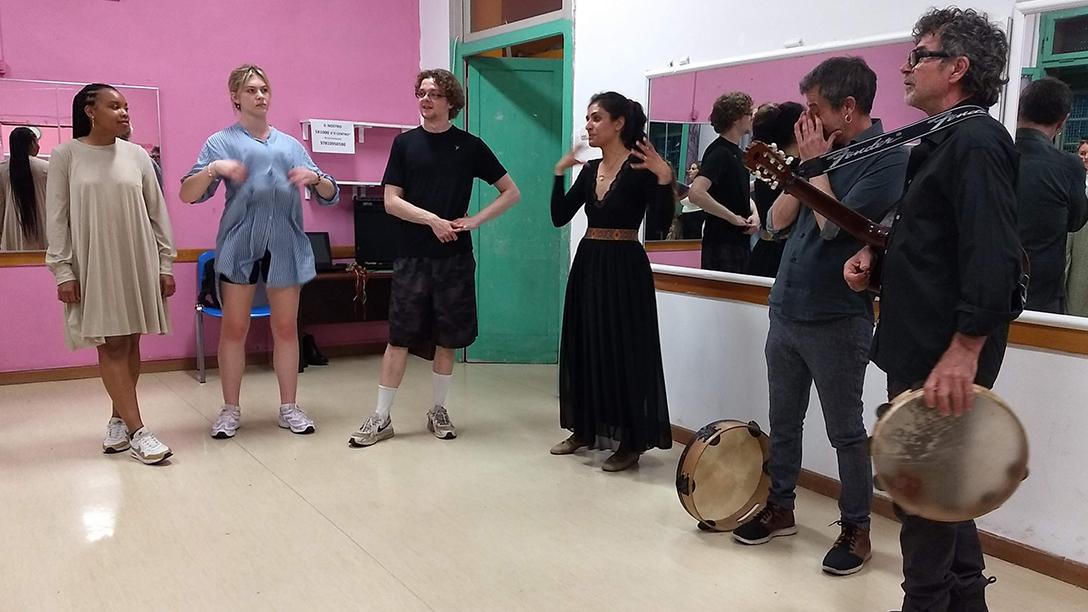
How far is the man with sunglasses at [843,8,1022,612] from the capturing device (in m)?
1.61

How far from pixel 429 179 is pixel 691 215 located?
116 cm

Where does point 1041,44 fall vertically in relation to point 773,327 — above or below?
above

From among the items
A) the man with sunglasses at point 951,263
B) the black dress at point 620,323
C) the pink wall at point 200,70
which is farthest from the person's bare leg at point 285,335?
the man with sunglasses at point 951,263

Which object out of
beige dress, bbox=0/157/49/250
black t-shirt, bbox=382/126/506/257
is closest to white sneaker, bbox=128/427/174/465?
black t-shirt, bbox=382/126/506/257

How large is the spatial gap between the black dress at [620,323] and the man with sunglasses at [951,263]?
1426mm

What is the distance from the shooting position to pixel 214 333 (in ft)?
17.2

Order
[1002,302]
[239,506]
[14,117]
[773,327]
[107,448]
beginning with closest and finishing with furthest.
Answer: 1. [1002,302]
2. [773,327]
3. [239,506]
4. [107,448]
5. [14,117]

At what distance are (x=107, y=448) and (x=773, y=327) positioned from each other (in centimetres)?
278

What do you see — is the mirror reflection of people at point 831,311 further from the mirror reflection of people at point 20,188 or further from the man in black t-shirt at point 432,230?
the mirror reflection of people at point 20,188

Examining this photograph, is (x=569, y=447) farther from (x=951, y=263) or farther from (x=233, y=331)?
(x=951, y=263)

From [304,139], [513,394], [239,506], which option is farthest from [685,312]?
[304,139]

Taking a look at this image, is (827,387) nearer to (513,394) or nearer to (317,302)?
(513,394)

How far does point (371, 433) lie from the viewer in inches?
144

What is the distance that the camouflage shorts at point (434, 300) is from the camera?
3586mm
